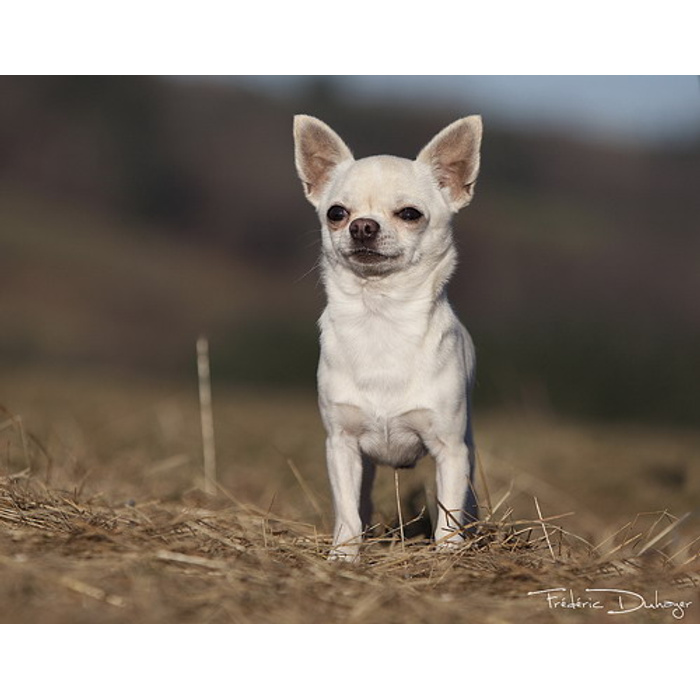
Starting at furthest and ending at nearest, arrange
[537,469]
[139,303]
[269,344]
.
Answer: [139,303], [269,344], [537,469]

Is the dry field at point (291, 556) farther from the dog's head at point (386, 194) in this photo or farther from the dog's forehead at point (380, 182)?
the dog's forehead at point (380, 182)

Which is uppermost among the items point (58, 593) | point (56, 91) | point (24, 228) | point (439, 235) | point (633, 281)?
point (56, 91)

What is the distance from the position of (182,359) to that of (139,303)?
13.7 ft

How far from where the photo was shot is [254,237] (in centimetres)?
2423

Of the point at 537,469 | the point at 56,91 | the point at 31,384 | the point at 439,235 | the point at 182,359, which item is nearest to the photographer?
the point at 439,235

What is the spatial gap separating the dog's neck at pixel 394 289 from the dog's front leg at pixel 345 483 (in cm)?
57

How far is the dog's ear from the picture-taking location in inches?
175

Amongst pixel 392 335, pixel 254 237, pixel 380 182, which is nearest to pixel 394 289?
pixel 392 335

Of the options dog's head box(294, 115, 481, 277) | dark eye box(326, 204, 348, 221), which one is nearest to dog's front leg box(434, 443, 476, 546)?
dog's head box(294, 115, 481, 277)

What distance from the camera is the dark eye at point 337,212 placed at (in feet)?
14.0

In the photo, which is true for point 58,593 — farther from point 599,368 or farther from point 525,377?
point 599,368

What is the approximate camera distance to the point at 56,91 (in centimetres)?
2433

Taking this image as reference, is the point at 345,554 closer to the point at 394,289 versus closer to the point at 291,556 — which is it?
the point at 291,556

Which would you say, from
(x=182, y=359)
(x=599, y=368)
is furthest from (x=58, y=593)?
(x=182, y=359)
